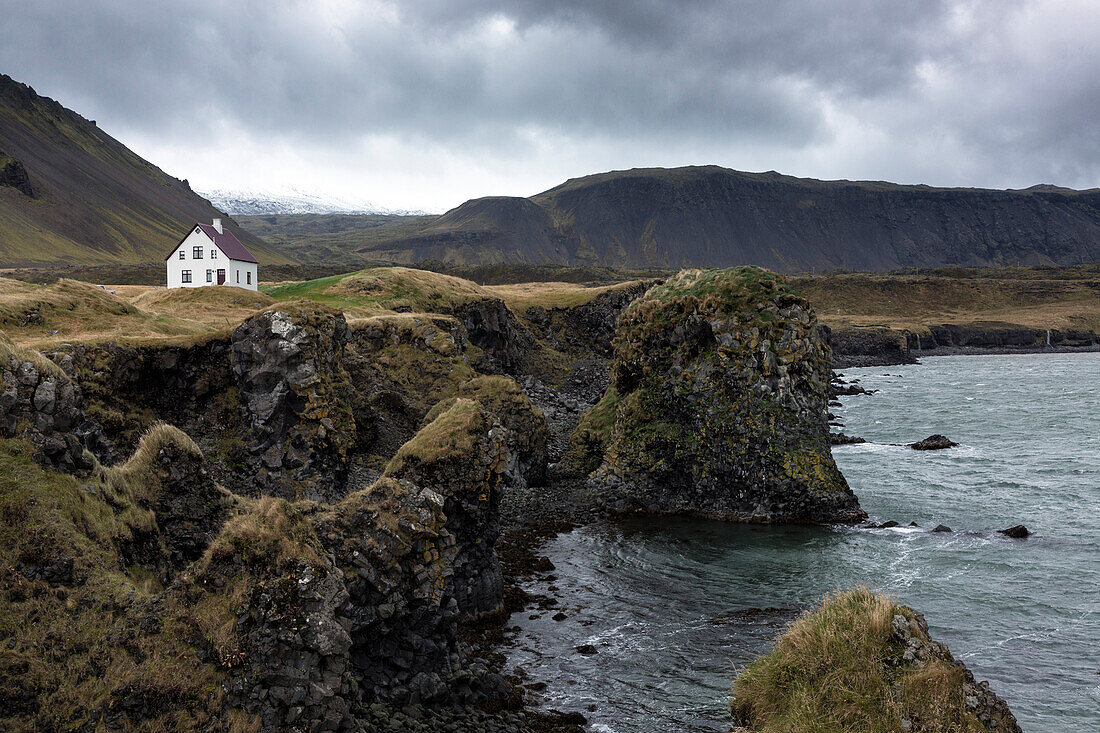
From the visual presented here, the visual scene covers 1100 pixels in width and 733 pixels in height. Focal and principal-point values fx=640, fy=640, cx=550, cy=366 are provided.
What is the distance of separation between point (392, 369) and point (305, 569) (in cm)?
3814

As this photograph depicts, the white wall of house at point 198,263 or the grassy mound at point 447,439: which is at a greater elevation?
the white wall of house at point 198,263

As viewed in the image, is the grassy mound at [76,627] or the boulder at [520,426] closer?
the grassy mound at [76,627]

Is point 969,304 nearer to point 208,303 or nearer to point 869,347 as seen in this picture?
point 869,347

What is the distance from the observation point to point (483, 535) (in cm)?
2264

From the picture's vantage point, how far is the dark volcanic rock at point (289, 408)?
2906cm

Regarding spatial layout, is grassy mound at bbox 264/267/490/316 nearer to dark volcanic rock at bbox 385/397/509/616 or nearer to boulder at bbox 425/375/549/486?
boulder at bbox 425/375/549/486

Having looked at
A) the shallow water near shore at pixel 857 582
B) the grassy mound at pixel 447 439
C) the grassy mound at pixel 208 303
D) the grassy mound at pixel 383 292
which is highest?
the grassy mound at pixel 383 292

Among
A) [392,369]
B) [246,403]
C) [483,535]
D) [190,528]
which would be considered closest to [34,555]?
[190,528]

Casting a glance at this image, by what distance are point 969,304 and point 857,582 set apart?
199324 millimetres

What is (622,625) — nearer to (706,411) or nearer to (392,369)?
(706,411)

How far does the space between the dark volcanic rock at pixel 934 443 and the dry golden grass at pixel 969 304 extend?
119m

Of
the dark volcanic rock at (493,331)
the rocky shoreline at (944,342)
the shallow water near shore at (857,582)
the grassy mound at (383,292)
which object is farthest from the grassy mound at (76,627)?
the rocky shoreline at (944,342)

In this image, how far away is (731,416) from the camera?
36.6 metres

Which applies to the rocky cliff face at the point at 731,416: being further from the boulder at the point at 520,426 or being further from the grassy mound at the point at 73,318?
the grassy mound at the point at 73,318
